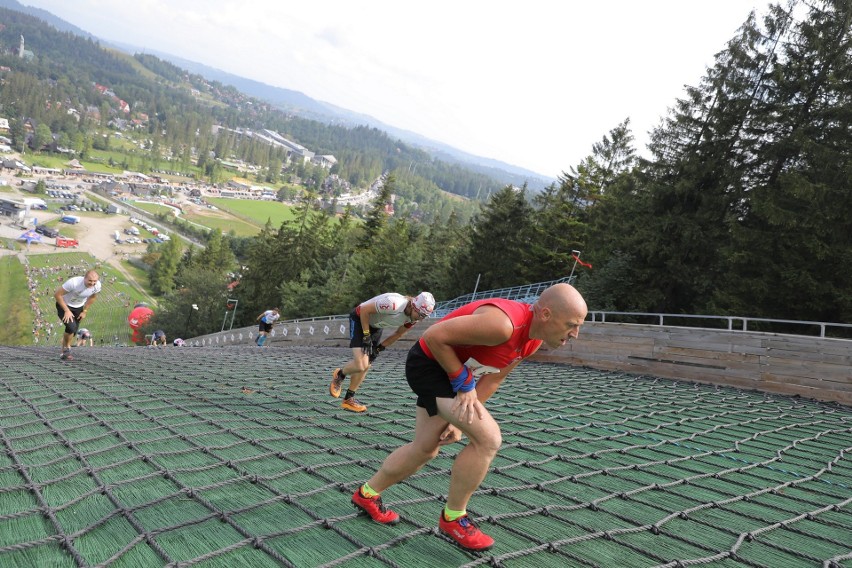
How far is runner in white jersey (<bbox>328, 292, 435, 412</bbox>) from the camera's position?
4.53 m

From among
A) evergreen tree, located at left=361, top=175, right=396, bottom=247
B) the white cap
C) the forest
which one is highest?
the forest

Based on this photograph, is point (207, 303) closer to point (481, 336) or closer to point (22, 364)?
point (22, 364)

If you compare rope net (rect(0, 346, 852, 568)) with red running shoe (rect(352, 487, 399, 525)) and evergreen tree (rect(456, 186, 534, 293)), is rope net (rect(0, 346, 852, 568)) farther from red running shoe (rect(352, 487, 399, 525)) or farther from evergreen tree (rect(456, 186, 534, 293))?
evergreen tree (rect(456, 186, 534, 293))

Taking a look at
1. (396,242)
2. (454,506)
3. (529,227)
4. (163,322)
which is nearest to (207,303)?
(163,322)

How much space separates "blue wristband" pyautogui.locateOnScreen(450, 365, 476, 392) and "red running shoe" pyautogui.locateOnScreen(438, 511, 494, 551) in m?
0.63

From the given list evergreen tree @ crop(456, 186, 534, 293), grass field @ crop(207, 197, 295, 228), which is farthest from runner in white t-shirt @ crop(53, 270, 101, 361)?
grass field @ crop(207, 197, 295, 228)

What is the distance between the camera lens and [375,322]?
494 cm

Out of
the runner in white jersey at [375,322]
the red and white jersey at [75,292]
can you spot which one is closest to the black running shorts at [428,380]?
the runner in white jersey at [375,322]

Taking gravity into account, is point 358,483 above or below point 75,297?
above

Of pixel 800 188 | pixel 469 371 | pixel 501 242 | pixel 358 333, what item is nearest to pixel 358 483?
pixel 469 371

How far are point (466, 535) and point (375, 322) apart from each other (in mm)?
2777

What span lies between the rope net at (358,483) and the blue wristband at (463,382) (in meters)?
0.77

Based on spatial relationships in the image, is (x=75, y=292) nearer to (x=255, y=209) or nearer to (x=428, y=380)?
(x=428, y=380)

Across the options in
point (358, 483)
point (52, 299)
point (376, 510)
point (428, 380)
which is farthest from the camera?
point (52, 299)
